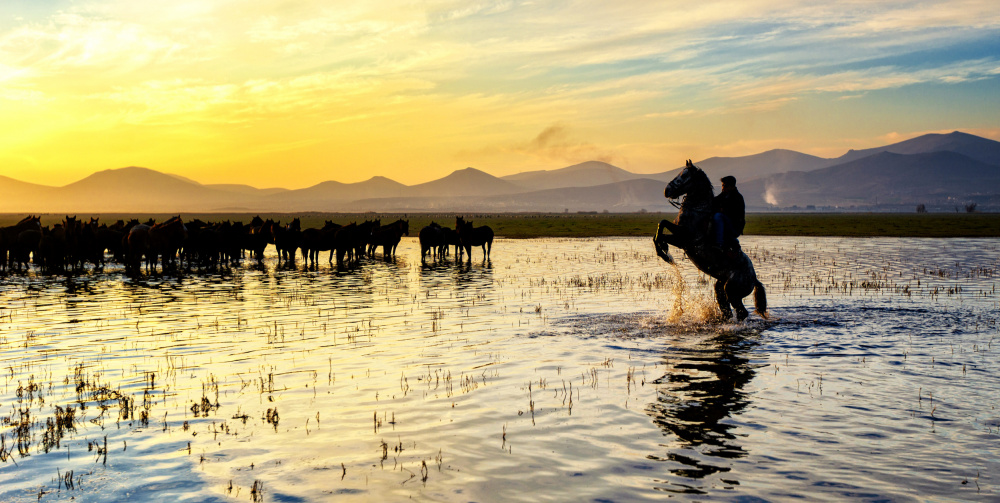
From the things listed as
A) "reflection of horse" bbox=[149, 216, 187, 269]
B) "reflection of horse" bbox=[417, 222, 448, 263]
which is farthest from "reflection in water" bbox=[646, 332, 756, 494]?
"reflection of horse" bbox=[417, 222, 448, 263]

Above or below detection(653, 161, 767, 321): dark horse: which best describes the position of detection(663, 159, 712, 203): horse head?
above

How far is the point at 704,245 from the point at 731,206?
40.3 inches

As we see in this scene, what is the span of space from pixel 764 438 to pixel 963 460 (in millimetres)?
1736

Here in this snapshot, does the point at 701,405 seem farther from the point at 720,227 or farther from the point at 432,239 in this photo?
the point at 432,239

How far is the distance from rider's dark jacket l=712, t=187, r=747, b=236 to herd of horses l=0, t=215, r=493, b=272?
21572mm

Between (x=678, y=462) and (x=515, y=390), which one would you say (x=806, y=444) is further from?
(x=515, y=390)

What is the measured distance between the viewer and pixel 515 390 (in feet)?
30.7

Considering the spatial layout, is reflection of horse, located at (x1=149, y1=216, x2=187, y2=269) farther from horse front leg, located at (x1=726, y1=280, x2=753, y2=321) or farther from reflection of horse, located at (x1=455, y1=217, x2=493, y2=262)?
horse front leg, located at (x1=726, y1=280, x2=753, y2=321)

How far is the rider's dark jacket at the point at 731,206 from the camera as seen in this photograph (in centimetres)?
1491

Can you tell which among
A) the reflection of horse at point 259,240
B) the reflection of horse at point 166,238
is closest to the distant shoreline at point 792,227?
the reflection of horse at point 259,240

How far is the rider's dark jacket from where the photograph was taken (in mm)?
14914

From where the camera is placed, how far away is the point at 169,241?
3120cm

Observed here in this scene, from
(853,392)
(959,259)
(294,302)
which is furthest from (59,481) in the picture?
(959,259)

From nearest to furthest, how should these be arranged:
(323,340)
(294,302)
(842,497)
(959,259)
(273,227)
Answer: (842,497) → (323,340) → (294,302) → (959,259) → (273,227)
